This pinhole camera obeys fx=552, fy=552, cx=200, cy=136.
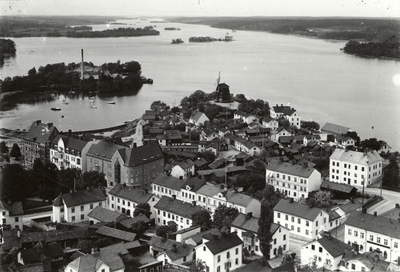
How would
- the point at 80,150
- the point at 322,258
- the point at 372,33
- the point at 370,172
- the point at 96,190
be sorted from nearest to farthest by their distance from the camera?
the point at 322,258, the point at 96,190, the point at 370,172, the point at 80,150, the point at 372,33

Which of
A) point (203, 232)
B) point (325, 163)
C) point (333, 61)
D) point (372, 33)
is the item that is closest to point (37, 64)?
point (333, 61)

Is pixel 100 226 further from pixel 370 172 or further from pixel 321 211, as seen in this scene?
pixel 370 172

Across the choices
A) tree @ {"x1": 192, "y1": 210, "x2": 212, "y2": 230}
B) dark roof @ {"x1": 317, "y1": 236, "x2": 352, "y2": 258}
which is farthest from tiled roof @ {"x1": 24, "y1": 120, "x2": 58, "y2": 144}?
dark roof @ {"x1": 317, "y1": 236, "x2": 352, "y2": 258}

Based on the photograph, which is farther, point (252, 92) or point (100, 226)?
point (252, 92)

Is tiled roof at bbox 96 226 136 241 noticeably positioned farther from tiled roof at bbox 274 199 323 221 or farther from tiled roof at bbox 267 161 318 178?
tiled roof at bbox 267 161 318 178

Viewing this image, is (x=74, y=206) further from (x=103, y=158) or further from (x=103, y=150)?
(x=103, y=150)
